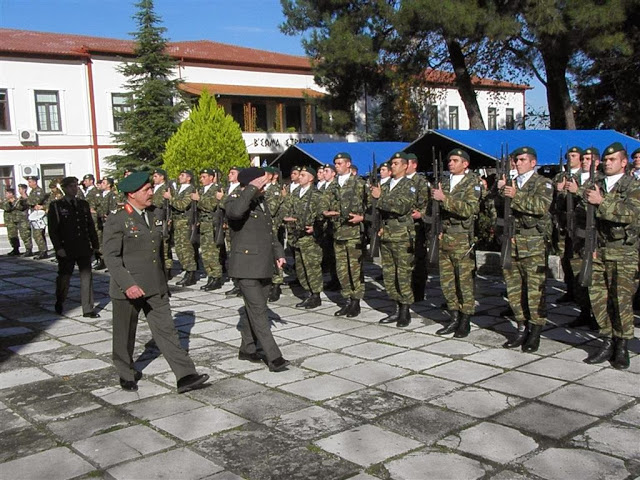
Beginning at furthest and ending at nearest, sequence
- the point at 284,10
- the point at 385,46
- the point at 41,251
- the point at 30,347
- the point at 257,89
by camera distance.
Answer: the point at 257,89, the point at 284,10, the point at 385,46, the point at 41,251, the point at 30,347

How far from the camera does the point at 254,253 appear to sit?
18.0ft

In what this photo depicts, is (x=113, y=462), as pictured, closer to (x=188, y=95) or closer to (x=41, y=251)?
(x=41, y=251)

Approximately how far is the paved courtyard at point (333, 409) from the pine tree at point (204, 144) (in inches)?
639

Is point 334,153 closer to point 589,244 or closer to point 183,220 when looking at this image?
point 183,220

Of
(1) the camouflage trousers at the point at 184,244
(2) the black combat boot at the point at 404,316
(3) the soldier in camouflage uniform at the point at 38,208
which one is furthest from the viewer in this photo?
(3) the soldier in camouflage uniform at the point at 38,208

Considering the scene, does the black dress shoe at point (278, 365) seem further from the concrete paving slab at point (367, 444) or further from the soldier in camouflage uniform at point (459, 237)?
the soldier in camouflage uniform at point (459, 237)

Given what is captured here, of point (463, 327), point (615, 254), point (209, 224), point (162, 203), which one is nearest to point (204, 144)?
point (162, 203)

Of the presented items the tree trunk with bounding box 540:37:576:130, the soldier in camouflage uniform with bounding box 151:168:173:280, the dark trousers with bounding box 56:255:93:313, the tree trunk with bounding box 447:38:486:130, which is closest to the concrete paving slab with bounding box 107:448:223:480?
the dark trousers with bounding box 56:255:93:313

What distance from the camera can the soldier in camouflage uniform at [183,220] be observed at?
977 cm

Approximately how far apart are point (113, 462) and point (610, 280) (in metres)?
4.02

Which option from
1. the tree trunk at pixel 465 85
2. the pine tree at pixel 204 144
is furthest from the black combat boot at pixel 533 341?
the pine tree at pixel 204 144

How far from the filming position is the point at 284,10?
1989 cm

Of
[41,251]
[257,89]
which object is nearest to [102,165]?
[257,89]

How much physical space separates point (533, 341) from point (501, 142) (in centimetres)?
766
